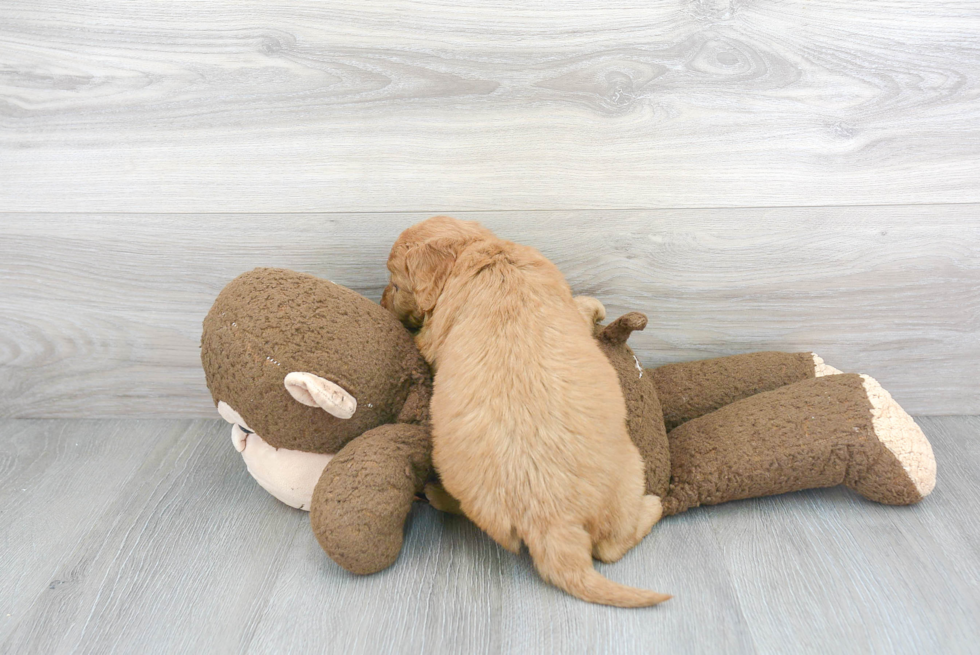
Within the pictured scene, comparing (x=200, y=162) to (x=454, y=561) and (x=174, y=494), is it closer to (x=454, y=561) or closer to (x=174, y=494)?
(x=174, y=494)

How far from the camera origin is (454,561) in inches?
37.5

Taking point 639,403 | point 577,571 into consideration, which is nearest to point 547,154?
point 639,403

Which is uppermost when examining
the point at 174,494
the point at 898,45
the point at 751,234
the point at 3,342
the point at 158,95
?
the point at 898,45

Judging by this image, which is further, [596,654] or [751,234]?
[751,234]

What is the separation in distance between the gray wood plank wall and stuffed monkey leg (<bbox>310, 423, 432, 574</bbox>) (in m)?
0.37

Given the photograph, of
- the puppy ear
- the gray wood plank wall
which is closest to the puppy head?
the puppy ear

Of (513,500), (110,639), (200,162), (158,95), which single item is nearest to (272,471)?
(110,639)

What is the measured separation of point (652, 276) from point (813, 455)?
39 cm

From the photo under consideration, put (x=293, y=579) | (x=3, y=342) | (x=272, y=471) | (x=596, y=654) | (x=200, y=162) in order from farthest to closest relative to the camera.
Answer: (x=3, y=342)
(x=200, y=162)
(x=272, y=471)
(x=293, y=579)
(x=596, y=654)

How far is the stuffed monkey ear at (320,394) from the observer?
2.96 ft

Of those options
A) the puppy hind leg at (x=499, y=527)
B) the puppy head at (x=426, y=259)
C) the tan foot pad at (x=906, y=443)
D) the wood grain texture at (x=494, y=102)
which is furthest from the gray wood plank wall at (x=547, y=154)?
the puppy hind leg at (x=499, y=527)

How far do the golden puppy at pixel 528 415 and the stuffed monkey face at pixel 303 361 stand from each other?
8 cm

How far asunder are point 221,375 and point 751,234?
0.90 m

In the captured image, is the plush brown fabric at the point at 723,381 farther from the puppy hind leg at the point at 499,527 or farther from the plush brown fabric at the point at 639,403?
the puppy hind leg at the point at 499,527
